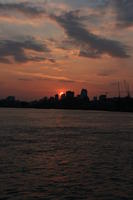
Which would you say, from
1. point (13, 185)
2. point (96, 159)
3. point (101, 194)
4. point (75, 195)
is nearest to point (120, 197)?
point (101, 194)

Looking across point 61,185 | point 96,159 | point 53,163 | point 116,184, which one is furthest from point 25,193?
point 96,159

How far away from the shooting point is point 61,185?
18.8m

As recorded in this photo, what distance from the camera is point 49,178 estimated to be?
67.2ft

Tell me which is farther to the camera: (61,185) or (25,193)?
(61,185)

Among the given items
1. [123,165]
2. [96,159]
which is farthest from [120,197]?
[96,159]

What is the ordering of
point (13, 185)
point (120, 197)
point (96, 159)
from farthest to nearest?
1. point (96, 159)
2. point (13, 185)
3. point (120, 197)

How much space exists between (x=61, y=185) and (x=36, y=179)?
6.85ft

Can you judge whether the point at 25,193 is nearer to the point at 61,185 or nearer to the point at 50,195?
the point at 50,195

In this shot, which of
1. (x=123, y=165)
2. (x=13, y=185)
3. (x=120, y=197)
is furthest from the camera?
(x=123, y=165)

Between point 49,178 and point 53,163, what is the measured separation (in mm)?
5188

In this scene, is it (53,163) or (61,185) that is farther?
(53,163)

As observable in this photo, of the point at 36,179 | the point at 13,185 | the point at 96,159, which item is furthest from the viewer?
the point at 96,159

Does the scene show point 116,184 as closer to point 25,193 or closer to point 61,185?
point 61,185

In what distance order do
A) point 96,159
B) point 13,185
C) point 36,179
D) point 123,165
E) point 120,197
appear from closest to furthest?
point 120,197
point 13,185
point 36,179
point 123,165
point 96,159
